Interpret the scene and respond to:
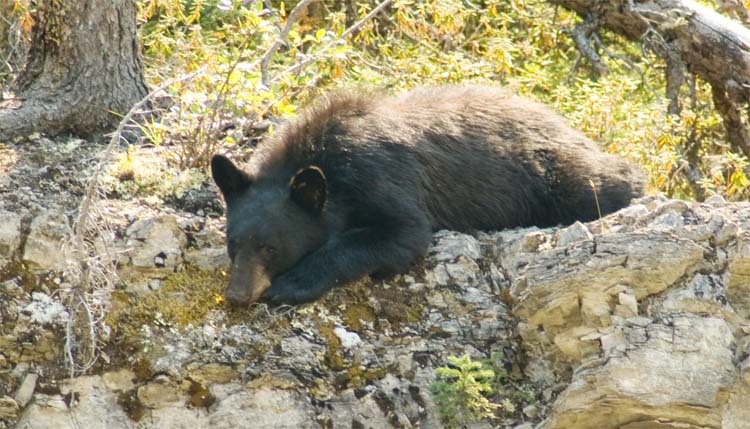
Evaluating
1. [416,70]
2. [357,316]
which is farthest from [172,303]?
[416,70]

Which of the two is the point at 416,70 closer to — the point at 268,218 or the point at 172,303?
the point at 268,218

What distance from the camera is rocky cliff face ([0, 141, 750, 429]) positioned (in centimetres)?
568

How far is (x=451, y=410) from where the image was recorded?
5973 millimetres

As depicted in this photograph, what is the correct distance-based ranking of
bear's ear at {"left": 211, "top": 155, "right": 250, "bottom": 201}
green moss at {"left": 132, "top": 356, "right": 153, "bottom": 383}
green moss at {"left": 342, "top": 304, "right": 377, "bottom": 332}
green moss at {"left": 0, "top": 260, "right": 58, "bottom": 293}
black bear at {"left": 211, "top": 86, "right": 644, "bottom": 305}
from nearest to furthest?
1. green moss at {"left": 132, "top": 356, "right": 153, "bottom": 383}
2. green moss at {"left": 0, "top": 260, "right": 58, "bottom": 293}
3. green moss at {"left": 342, "top": 304, "right": 377, "bottom": 332}
4. black bear at {"left": 211, "top": 86, "right": 644, "bottom": 305}
5. bear's ear at {"left": 211, "top": 155, "right": 250, "bottom": 201}

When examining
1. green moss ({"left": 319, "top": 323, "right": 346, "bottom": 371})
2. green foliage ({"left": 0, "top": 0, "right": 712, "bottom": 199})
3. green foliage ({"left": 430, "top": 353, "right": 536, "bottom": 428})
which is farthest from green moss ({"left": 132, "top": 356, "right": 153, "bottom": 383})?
green foliage ({"left": 0, "top": 0, "right": 712, "bottom": 199})

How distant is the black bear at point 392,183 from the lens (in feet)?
21.9

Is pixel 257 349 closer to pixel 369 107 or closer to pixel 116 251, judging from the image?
pixel 116 251

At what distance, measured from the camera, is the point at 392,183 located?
7.06 m

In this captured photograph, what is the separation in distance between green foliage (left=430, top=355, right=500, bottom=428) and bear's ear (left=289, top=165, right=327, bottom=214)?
133cm

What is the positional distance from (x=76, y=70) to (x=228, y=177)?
176cm

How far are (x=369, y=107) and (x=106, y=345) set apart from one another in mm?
2284

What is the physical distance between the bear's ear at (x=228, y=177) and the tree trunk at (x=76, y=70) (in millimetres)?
1544

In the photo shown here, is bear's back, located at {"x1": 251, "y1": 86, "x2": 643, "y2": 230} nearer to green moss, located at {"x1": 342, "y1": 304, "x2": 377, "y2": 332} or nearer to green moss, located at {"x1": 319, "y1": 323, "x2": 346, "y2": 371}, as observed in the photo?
green moss, located at {"x1": 342, "y1": 304, "x2": 377, "y2": 332}

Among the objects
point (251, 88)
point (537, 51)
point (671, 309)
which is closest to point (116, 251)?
point (251, 88)
